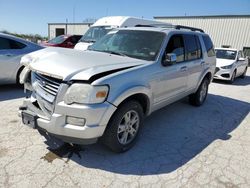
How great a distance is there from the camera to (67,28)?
32.8 metres

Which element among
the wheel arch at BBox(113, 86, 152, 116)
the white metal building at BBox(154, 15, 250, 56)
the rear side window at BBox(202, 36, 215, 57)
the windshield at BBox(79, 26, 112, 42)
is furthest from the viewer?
the white metal building at BBox(154, 15, 250, 56)

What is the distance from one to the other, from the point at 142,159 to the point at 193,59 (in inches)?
108

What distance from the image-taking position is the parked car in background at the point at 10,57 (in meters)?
5.95

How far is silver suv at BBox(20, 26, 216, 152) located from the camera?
9.01 ft

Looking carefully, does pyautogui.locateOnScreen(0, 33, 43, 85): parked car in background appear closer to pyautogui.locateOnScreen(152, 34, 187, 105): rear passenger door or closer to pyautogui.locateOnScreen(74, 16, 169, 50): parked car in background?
pyautogui.locateOnScreen(152, 34, 187, 105): rear passenger door

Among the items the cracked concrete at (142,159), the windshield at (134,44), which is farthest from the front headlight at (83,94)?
the windshield at (134,44)

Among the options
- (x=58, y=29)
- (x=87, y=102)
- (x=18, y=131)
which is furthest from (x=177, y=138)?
(x=58, y=29)

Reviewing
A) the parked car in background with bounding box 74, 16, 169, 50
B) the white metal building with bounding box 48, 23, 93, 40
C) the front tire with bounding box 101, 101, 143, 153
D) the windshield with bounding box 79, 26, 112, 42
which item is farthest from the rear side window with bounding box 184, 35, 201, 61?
the white metal building with bounding box 48, 23, 93, 40

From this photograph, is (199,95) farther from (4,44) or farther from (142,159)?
(4,44)

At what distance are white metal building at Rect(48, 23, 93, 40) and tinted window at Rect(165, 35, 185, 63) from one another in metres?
28.0

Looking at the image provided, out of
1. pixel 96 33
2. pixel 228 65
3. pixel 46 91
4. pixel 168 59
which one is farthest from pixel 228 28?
pixel 46 91

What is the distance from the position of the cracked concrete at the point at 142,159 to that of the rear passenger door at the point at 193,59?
1012 millimetres

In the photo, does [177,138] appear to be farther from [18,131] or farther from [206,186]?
[18,131]

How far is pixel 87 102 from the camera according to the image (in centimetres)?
270
